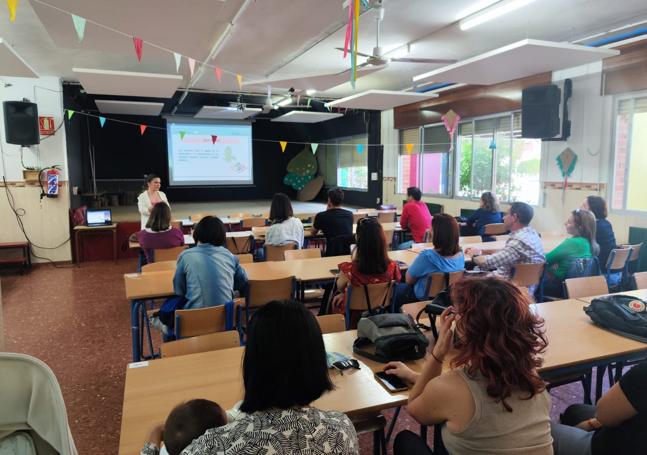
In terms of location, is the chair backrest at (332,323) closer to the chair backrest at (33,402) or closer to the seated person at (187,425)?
the seated person at (187,425)

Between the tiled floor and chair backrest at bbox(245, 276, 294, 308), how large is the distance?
1095mm

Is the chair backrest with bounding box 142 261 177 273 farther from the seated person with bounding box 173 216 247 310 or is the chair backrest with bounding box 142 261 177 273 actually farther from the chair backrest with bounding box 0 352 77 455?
the chair backrest with bounding box 0 352 77 455

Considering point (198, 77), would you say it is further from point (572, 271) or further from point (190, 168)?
point (572, 271)

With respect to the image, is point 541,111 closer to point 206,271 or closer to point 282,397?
point 206,271

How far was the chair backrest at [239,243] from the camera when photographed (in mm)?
5470

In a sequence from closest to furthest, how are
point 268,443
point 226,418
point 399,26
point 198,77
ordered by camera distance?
1. point 268,443
2. point 226,418
3. point 399,26
4. point 198,77

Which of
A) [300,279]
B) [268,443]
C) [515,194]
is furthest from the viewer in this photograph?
[515,194]

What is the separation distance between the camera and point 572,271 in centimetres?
397

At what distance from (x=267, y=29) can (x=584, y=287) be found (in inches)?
161

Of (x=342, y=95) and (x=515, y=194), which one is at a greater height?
(x=342, y=95)

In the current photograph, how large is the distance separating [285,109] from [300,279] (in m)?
8.92

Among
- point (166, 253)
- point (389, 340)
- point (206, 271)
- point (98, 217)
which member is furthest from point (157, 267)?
point (98, 217)

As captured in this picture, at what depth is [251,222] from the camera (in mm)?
7008

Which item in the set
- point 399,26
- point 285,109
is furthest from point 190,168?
point 399,26
